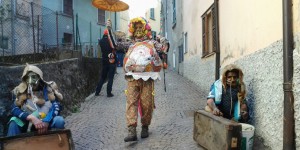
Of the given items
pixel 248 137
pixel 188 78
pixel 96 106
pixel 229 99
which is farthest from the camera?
pixel 188 78

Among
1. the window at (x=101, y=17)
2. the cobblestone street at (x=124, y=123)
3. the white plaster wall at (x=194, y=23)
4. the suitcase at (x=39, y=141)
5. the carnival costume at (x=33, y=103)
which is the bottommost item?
the cobblestone street at (x=124, y=123)

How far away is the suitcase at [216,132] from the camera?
3.44 m

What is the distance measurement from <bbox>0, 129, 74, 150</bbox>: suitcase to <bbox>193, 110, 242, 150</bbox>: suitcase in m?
1.60

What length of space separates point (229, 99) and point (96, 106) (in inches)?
148

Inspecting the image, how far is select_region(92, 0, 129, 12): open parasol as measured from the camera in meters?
8.09

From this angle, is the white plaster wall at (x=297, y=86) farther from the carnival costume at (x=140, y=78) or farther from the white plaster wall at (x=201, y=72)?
the white plaster wall at (x=201, y=72)

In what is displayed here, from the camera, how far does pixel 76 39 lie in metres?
11.1

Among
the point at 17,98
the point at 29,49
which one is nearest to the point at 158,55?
the point at 17,98

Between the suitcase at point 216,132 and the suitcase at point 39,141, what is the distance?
1596 millimetres

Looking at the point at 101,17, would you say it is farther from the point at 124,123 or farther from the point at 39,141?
the point at 39,141

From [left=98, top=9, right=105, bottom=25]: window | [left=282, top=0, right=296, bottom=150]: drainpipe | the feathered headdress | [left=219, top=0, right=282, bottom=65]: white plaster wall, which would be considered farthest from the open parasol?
[left=98, top=9, right=105, bottom=25]: window

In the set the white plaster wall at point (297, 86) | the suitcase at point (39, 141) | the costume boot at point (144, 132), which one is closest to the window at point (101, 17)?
the costume boot at point (144, 132)

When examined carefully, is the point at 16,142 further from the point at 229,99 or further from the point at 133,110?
the point at 229,99

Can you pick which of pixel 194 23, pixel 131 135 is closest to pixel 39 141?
pixel 131 135
